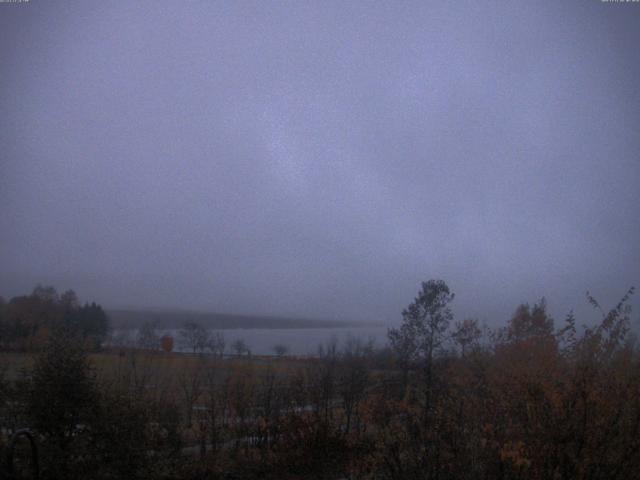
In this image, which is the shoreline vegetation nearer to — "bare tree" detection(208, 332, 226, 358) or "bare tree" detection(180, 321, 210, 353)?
"bare tree" detection(208, 332, 226, 358)

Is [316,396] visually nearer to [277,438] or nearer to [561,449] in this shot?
[277,438]

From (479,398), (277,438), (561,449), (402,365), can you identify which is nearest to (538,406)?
(561,449)

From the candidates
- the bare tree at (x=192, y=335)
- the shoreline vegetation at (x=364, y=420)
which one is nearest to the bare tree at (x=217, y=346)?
the bare tree at (x=192, y=335)

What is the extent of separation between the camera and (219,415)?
12523mm

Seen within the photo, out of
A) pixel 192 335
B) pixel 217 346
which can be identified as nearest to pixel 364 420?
pixel 217 346

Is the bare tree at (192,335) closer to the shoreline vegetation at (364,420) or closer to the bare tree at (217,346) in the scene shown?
the bare tree at (217,346)

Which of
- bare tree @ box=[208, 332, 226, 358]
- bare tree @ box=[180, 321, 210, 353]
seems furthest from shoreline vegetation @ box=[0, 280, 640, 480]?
bare tree @ box=[180, 321, 210, 353]

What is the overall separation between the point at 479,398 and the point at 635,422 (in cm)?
214

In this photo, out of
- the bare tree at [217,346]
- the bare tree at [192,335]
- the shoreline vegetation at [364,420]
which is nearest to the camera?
the shoreline vegetation at [364,420]

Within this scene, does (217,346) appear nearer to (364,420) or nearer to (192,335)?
(192,335)

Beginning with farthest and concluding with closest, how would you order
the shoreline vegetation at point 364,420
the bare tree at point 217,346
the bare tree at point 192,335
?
the bare tree at point 192,335 → the bare tree at point 217,346 → the shoreline vegetation at point 364,420

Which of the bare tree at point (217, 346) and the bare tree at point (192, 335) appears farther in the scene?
the bare tree at point (192, 335)

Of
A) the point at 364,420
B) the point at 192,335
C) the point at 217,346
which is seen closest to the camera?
the point at 364,420

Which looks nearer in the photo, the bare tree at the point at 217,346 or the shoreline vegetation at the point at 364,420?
the shoreline vegetation at the point at 364,420
